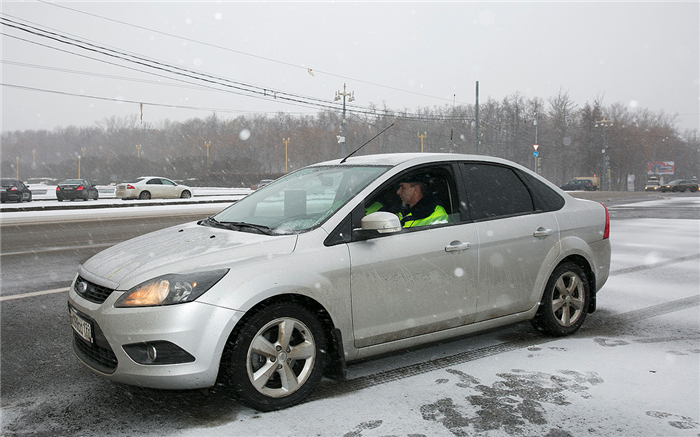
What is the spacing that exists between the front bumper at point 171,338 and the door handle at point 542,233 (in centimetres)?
265

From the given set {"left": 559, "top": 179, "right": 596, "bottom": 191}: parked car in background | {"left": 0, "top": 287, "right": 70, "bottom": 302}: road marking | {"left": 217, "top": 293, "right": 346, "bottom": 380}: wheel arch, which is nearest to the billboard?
{"left": 559, "top": 179, "right": 596, "bottom": 191}: parked car in background

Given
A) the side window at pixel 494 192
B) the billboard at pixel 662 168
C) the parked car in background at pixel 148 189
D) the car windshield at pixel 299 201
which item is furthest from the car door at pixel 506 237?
the billboard at pixel 662 168

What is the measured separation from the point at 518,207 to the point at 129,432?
3.34 m

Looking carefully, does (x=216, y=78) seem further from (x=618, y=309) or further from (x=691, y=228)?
(x=618, y=309)

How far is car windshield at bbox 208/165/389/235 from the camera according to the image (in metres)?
3.80

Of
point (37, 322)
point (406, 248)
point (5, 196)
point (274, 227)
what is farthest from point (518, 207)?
point (5, 196)

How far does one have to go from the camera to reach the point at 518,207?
4660 mm

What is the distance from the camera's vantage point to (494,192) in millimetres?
4559

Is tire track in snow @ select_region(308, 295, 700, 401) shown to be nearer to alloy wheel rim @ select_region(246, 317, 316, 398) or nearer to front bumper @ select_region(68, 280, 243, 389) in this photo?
alloy wheel rim @ select_region(246, 317, 316, 398)

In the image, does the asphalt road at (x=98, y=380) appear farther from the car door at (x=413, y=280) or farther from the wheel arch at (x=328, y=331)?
the car door at (x=413, y=280)

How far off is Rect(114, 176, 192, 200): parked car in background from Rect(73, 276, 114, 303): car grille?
103 ft

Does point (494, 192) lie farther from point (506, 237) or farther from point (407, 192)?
point (407, 192)

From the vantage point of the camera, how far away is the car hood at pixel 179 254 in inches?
125

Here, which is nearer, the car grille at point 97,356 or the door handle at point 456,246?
the car grille at point 97,356
